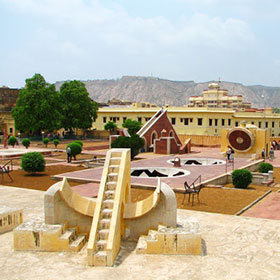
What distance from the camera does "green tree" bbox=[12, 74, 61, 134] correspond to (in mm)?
42688

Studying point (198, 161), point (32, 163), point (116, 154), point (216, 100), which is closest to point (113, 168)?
point (116, 154)

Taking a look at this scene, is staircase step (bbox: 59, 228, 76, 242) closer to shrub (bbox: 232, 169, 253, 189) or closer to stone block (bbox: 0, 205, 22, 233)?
stone block (bbox: 0, 205, 22, 233)

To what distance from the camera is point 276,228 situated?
10.3 metres

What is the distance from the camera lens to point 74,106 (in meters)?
47.1

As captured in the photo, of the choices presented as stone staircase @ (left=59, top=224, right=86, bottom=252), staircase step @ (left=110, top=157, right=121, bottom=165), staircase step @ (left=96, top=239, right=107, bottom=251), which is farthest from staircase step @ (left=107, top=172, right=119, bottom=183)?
staircase step @ (left=96, top=239, right=107, bottom=251)

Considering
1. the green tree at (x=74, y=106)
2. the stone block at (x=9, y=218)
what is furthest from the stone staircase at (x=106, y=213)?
the green tree at (x=74, y=106)

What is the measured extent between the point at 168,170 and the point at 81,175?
222 inches

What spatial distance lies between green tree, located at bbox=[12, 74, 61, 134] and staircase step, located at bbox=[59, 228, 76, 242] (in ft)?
115

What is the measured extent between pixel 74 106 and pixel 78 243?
39606 mm

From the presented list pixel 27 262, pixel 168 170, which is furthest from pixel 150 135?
pixel 27 262

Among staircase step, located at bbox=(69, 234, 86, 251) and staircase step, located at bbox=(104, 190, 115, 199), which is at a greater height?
staircase step, located at bbox=(104, 190, 115, 199)

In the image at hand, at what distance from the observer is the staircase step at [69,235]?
865cm

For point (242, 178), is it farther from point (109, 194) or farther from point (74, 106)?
point (74, 106)

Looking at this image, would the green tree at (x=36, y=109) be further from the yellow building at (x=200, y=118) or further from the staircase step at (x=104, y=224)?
the staircase step at (x=104, y=224)
